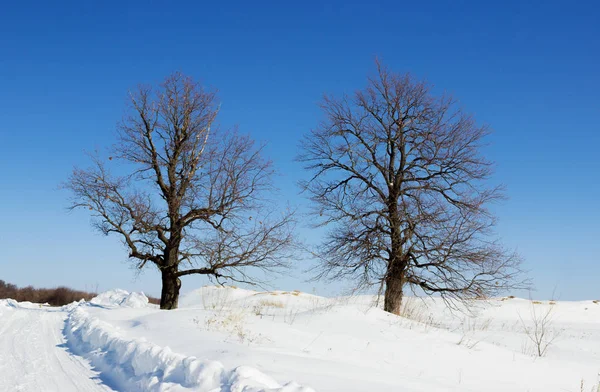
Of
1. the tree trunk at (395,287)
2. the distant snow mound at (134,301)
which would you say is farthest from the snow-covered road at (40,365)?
the distant snow mound at (134,301)

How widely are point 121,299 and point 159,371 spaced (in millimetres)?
20140

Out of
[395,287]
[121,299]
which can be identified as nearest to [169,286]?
[395,287]

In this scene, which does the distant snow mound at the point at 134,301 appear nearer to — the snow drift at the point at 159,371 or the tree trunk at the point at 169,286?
the tree trunk at the point at 169,286

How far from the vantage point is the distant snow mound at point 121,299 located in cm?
2272

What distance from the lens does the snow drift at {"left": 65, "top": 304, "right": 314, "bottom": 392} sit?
526cm

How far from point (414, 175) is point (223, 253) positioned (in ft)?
22.7

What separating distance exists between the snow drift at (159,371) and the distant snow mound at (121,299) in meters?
13.5

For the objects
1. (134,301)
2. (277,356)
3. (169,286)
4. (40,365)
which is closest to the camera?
(277,356)

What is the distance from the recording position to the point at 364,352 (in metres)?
8.66

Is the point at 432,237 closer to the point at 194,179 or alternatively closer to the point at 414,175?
the point at 414,175

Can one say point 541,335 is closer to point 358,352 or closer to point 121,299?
point 358,352

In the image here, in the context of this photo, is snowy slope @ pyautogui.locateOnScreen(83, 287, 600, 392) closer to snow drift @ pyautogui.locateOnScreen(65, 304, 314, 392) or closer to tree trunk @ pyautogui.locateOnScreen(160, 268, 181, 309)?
snow drift @ pyautogui.locateOnScreen(65, 304, 314, 392)

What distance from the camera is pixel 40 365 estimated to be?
7.74 m

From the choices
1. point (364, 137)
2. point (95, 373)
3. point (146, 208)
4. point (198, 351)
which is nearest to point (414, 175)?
point (364, 137)
